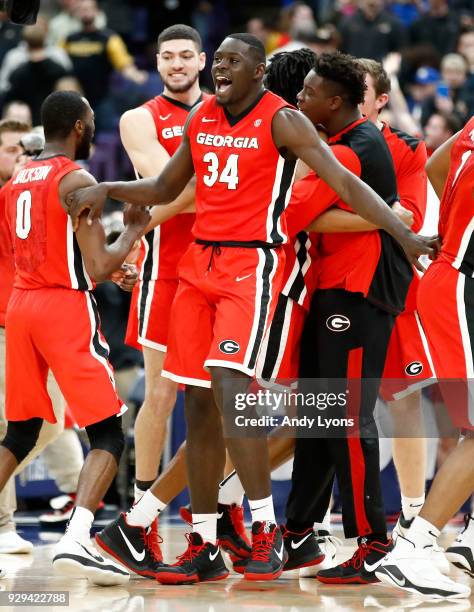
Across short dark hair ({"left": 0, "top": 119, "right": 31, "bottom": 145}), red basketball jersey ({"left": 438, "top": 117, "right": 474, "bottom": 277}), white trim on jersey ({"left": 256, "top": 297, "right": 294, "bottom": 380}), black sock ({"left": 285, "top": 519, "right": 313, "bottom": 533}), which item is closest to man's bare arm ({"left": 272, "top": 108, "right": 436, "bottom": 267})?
red basketball jersey ({"left": 438, "top": 117, "right": 474, "bottom": 277})

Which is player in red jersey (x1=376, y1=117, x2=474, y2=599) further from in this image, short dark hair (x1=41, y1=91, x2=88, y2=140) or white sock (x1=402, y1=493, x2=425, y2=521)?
short dark hair (x1=41, y1=91, x2=88, y2=140)

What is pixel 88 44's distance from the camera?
15180 mm

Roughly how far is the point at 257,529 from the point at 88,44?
414 inches

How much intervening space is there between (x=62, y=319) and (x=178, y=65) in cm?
169

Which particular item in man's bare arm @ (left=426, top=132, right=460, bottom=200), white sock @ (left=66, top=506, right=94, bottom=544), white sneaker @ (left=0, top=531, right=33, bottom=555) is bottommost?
white sneaker @ (left=0, top=531, right=33, bottom=555)

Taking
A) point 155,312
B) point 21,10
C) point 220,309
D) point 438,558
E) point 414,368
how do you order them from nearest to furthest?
point 438,558, point 220,309, point 414,368, point 155,312, point 21,10

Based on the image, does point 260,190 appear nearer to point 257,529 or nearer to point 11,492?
point 257,529

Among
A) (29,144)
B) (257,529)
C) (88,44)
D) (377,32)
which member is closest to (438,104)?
(377,32)

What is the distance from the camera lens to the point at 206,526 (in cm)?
598

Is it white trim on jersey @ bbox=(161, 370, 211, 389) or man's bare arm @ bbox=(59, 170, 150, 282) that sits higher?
man's bare arm @ bbox=(59, 170, 150, 282)

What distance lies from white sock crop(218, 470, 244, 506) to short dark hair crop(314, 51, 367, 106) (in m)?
2.11

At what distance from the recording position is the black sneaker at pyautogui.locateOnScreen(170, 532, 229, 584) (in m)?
5.96

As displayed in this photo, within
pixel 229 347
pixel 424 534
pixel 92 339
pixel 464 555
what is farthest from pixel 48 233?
pixel 464 555

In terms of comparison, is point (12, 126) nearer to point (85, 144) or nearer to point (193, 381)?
point (85, 144)
